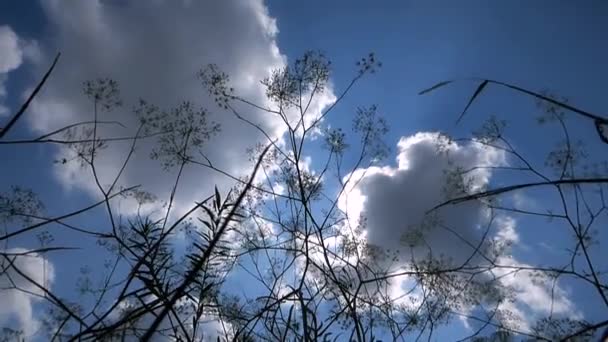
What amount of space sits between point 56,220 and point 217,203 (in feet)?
2.59

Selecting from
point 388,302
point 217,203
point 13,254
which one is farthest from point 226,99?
point 13,254

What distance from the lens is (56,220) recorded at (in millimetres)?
968

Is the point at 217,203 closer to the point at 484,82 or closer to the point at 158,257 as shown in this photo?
the point at 158,257

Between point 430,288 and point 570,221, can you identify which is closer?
point 570,221

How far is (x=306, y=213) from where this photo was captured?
403 centimetres

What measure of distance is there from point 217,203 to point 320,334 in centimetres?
89

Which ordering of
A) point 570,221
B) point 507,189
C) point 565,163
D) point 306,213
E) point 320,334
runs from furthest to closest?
point 565,163 → point 570,221 → point 306,213 → point 320,334 → point 507,189

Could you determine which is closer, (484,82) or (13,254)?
(484,82)

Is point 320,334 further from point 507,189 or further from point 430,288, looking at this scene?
point 430,288

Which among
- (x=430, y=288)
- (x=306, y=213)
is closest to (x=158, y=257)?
(x=306, y=213)

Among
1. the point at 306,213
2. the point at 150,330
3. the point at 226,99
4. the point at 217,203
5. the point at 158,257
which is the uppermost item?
the point at 226,99

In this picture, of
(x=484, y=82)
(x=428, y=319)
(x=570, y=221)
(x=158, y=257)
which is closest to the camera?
(x=484, y=82)

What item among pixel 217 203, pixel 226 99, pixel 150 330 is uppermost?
pixel 226 99

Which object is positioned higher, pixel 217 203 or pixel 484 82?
pixel 217 203
